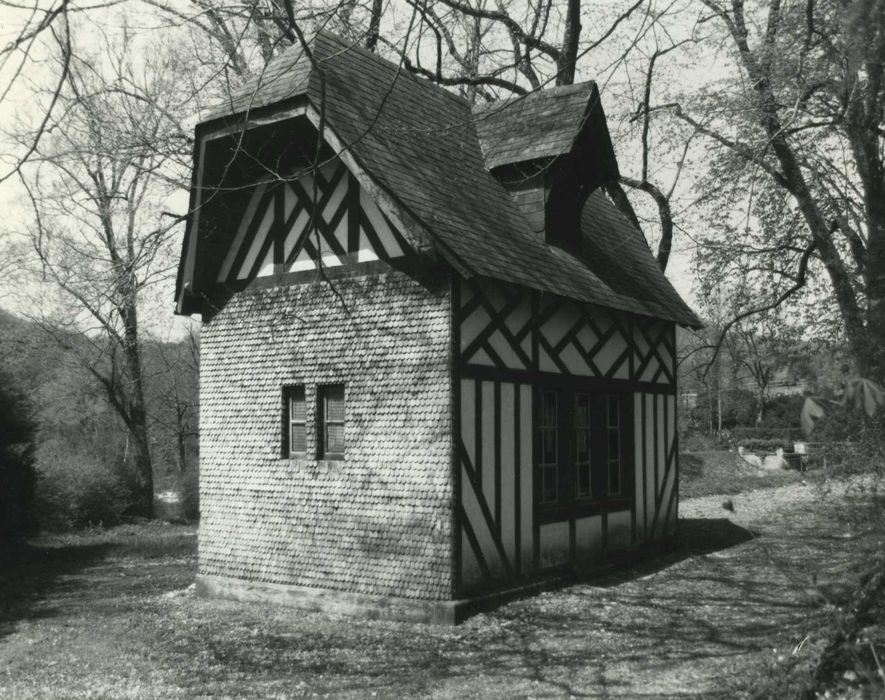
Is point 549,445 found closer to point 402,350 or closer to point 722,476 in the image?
point 402,350

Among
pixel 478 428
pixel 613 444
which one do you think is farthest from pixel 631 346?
Answer: pixel 478 428

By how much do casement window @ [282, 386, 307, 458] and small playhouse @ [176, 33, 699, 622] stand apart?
0.03 meters

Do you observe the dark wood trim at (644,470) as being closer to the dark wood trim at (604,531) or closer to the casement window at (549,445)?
the dark wood trim at (604,531)

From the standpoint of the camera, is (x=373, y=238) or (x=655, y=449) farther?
(x=655, y=449)

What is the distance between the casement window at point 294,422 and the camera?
11.7 m

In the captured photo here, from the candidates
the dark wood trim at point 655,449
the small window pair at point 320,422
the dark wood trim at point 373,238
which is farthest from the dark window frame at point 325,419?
the dark wood trim at point 655,449

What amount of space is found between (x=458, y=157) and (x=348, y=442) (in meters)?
4.71

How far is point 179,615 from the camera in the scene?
11000 millimetres

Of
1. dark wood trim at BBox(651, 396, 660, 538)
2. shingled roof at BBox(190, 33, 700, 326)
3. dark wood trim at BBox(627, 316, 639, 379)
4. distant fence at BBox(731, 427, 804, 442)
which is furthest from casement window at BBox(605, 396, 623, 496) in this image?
distant fence at BBox(731, 427, 804, 442)

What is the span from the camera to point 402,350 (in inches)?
420

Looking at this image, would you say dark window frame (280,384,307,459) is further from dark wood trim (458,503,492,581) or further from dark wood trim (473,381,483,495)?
dark wood trim (458,503,492,581)

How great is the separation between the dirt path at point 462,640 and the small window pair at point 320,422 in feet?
6.63

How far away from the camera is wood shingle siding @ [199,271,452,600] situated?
405 inches

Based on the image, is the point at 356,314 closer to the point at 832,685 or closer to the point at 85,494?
the point at 832,685
